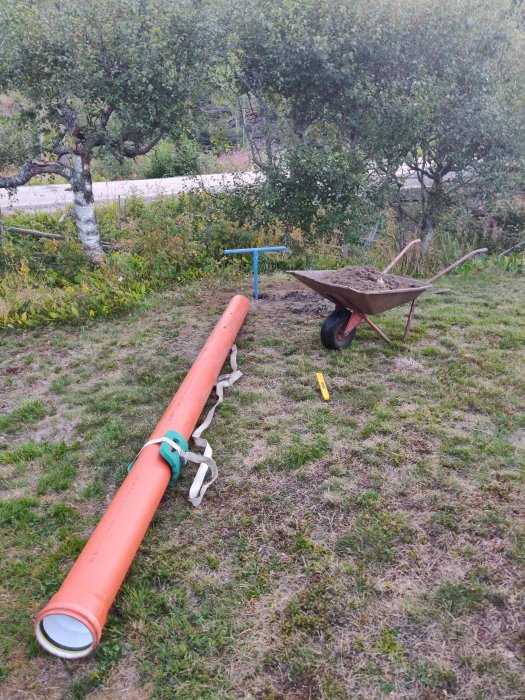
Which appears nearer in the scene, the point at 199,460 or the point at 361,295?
the point at 199,460

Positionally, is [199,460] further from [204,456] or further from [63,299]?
[63,299]

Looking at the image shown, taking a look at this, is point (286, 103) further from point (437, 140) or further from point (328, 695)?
point (328, 695)

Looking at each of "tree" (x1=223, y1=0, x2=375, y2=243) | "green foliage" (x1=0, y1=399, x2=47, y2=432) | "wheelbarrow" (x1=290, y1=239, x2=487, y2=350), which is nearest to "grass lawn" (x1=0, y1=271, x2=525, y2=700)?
"green foliage" (x1=0, y1=399, x2=47, y2=432)

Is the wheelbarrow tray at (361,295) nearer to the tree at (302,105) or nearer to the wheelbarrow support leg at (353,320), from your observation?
the wheelbarrow support leg at (353,320)

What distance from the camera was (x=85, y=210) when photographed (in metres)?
6.28

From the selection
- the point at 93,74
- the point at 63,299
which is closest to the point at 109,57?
the point at 93,74

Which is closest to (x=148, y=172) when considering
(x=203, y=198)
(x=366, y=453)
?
(x=203, y=198)

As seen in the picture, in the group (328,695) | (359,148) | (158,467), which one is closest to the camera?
(328,695)

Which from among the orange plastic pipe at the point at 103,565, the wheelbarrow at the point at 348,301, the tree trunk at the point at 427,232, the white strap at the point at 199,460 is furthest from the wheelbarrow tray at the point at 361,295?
the tree trunk at the point at 427,232

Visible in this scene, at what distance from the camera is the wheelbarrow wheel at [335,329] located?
4602 mm

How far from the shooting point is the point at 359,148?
6.67 meters

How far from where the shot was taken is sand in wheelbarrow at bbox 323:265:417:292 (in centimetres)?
460

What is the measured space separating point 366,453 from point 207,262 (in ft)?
13.4

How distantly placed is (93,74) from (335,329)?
11.2 feet
